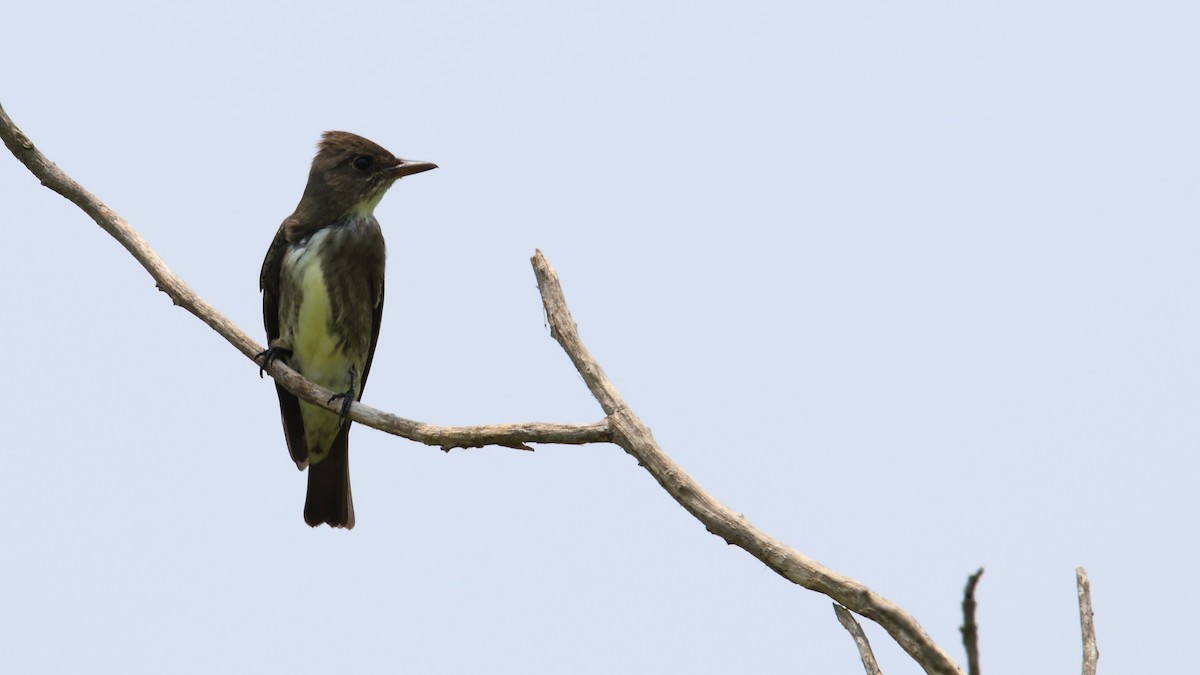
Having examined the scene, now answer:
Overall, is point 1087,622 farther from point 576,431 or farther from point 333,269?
point 333,269

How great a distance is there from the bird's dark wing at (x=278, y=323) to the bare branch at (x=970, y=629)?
513 cm

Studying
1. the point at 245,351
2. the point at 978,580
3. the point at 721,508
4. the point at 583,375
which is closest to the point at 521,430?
the point at 583,375

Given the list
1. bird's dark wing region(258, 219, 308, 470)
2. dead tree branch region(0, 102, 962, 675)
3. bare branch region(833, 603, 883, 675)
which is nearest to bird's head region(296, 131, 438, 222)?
bird's dark wing region(258, 219, 308, 470)

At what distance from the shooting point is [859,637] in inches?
147

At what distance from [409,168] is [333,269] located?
0.66 meters

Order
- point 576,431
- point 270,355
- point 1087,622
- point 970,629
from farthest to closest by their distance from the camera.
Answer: point 270,355, point 576,431, point 1087,622, point 970,629

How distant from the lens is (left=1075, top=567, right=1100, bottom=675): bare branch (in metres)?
3.57

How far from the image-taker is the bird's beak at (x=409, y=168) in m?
6.85

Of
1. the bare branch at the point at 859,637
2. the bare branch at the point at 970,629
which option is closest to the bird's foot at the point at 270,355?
the bare branch at the point at 859,637

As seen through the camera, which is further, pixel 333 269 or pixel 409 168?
pixel 409 168

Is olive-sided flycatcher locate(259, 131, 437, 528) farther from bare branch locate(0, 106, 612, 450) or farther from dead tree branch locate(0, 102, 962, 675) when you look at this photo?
bare branch locate(0, 106, 612, 450)

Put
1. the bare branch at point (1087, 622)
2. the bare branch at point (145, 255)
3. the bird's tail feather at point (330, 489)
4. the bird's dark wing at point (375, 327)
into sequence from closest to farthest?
the bare branch at point (1087, 622)
the bare branch at point (145, 255)
the bird's dark wing at point (375, 327)
the bird's tail feather at point (330, 489)

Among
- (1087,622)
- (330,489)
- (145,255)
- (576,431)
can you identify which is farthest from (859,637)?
(330,489)

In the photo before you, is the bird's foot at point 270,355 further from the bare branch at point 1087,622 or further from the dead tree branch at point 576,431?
the bare branch at point 1087,622
